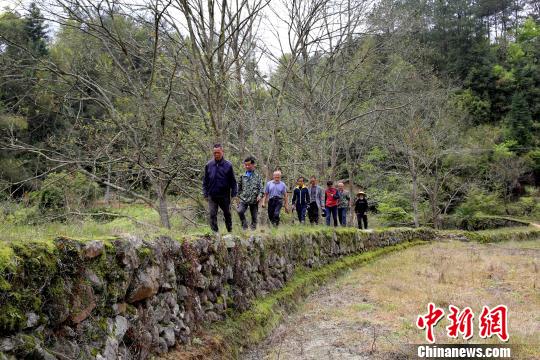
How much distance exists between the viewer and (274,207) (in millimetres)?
11867

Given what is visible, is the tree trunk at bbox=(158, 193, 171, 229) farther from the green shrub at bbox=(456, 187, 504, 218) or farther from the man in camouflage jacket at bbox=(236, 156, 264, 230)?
the green shrub at bbox=(456, 187, 504, 218)

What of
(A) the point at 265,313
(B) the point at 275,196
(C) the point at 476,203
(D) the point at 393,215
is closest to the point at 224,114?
(B) the point at 275,196

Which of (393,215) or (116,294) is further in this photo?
(393,215)

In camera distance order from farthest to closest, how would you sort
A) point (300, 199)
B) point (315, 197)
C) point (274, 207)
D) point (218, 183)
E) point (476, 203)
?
point (476, 203)
point (315, 197)
point (300, 199)
point (274, 207)
point (218, 183)

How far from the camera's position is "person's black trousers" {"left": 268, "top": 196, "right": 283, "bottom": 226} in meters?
11.8

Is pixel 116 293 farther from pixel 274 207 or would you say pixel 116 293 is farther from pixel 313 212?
pixel 313 212

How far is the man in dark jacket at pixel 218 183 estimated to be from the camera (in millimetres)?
8328

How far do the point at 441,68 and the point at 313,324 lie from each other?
47541 mm

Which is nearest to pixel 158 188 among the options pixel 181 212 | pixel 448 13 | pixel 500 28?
pixel 181 212

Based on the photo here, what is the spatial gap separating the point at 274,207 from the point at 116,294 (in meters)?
7.91

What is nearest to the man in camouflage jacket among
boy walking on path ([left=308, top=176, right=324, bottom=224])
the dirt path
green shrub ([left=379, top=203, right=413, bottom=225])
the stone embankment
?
the stone embankment

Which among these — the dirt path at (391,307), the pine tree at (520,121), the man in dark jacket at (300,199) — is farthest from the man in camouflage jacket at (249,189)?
the pine tree at (520,121)

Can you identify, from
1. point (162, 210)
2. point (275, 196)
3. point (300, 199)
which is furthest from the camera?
point (300, 199)

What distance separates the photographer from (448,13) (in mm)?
52969
